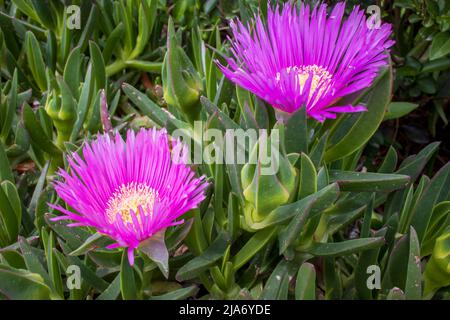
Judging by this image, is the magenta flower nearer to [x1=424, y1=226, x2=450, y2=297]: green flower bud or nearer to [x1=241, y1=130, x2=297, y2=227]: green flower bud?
[x1=241, y1=130, x2=297, y2=227]: green flower bud

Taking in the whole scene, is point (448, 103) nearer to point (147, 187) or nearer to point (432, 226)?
point (432, 226)

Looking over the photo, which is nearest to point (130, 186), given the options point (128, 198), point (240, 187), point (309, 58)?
point (128, 198)

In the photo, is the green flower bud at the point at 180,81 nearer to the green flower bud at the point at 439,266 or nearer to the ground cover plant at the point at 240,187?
the ground cover plant at the point at 240,187

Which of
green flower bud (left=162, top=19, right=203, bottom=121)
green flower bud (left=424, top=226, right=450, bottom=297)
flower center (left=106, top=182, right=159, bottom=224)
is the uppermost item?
green flower bud (left=162, top=19, right=203, bottom=121)

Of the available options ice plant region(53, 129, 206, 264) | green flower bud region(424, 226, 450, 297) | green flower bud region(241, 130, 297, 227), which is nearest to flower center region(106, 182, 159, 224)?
ice plant region(53, 129, 206, 264)

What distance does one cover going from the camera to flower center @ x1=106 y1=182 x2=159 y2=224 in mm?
674

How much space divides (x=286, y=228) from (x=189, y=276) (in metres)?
0.12

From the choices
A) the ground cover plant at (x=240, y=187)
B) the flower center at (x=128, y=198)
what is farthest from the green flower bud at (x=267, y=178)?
the flower center at (x=128, y=198)

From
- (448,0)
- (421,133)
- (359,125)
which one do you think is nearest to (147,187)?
(359,125)

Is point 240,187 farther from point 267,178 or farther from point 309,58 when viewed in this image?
point 309,58

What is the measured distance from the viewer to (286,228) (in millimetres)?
666

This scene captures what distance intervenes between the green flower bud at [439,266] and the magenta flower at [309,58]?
0.19 metres

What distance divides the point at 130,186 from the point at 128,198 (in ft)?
0.04

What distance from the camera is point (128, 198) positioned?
2.26 feet
